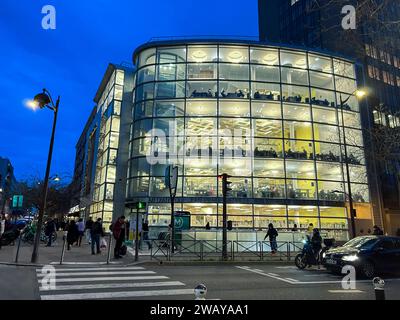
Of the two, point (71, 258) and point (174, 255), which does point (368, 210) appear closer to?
point (174, 255)

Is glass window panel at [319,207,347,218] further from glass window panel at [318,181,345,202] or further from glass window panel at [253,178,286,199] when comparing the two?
glass window panel at [253,178,286,199]

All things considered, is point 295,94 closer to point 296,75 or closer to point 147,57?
point 296,75

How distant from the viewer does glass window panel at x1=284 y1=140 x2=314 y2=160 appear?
111ft

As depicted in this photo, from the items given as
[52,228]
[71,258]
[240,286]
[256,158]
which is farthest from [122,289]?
[256,158]

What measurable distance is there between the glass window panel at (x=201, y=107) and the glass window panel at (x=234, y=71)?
12.3 feet

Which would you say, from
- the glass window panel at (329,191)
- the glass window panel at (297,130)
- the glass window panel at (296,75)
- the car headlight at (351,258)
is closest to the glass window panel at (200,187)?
the glass window panel at (297,130)

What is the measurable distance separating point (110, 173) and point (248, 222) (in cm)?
1976

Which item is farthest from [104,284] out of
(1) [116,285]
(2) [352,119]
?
(2) [352,119]

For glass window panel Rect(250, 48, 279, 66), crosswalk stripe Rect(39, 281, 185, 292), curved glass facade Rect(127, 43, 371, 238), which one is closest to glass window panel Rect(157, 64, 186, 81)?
curved glass facade Rect(127, 43, 371, 238)

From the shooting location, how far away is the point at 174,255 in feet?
54.5

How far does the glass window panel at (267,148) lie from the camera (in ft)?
109

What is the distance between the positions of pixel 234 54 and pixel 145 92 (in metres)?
10.9

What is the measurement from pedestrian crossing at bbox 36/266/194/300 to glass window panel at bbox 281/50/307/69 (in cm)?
3223

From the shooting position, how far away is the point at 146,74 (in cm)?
3691
